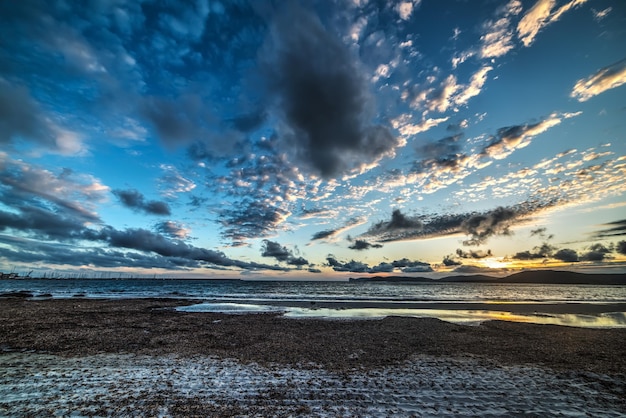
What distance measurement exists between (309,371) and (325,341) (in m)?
6.80

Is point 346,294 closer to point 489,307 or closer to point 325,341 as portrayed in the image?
point 489,307

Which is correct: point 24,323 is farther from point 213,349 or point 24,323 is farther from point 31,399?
point 31,399

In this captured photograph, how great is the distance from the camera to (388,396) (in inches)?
431

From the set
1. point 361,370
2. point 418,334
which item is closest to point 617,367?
point 418,334

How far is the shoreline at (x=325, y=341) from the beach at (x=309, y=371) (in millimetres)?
121

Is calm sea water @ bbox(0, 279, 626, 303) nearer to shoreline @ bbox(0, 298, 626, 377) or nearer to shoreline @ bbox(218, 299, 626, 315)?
shoreline @ bbox(218, 299, 626, 315)

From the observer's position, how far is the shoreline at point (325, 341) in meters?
16.4

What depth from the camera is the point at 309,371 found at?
13.9 metres

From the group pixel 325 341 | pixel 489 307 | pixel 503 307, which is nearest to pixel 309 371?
pixel 325 341

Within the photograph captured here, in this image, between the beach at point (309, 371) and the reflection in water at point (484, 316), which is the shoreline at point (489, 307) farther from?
the beach at point (309, 371)

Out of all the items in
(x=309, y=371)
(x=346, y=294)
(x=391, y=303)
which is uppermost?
(x=346, y=294)

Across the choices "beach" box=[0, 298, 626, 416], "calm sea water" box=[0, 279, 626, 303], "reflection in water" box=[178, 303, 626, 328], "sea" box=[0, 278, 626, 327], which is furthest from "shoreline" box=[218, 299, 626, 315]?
"beach" box=[0, 298, 626, 416]

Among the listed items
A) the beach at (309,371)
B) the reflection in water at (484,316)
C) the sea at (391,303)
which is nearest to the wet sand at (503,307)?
the sea at (391,303)

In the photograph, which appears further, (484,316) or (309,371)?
(484,316)
